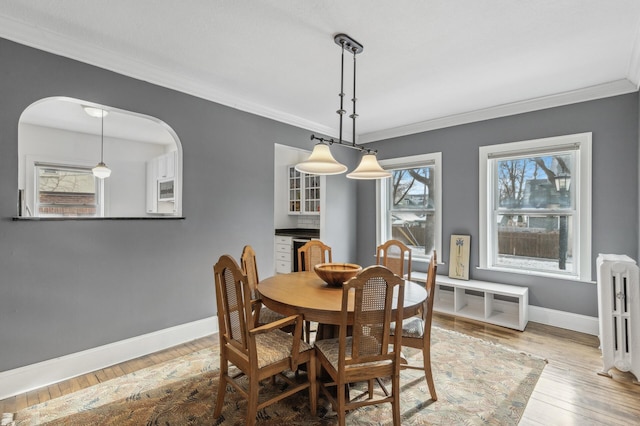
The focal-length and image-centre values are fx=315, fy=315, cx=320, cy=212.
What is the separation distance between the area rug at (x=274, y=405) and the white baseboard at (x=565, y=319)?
3.54 ft

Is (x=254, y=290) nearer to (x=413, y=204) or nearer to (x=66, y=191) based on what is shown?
(x=413, y=204)

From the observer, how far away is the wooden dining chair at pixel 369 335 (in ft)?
5.65

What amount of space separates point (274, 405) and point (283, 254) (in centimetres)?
396

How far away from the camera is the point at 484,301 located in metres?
3.82

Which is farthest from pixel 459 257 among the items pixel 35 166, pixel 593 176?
pixel 35 166

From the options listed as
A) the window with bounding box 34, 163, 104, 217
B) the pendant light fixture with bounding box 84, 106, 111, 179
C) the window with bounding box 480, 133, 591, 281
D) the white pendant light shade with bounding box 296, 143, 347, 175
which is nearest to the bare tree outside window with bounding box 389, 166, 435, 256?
the window with bounding box 480, 133, 591, 281

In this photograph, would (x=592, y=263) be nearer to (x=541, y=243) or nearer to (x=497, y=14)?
(x=541, y=243)

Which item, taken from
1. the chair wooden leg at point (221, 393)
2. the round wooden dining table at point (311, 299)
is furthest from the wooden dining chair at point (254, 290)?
the chair wooden leg at point (221, 393)

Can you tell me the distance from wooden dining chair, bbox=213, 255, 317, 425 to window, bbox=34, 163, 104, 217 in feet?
14.9

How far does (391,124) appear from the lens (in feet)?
15.4

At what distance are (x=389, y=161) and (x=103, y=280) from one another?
3.99m

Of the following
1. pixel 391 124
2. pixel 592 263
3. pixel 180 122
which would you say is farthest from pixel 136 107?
pixel 592 263

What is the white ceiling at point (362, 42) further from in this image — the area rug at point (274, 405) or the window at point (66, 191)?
the window at point (66, 191)

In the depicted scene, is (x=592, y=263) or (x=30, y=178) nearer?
(x=592, y=263)
